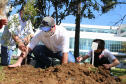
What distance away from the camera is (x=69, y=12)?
720 cm

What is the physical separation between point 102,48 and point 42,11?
4.91 metres

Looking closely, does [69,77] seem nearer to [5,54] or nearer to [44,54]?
[44,54]

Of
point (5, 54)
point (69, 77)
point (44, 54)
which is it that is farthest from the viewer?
point (5, 54)

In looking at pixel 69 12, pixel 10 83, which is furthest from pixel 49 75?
pixel 69 12

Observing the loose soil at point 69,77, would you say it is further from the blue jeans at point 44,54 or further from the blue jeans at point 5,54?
the blue jeans at point 5,54

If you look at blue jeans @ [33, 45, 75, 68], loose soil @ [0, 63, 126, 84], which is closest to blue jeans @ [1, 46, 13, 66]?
blue jeans @ [33, 45, 75, 68]

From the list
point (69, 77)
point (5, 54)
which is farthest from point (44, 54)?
point (69, 77)

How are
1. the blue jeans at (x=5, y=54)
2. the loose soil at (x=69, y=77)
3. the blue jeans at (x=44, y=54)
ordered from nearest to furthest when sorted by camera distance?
the loose soil at (x=69, y=77)
the blue jeans at (x=44, y=54)
the blue jeans at (x=5, y=54)

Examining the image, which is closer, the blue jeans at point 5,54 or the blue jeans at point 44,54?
the blue jeans at point 44,54

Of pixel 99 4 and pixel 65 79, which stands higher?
pixel 99 4

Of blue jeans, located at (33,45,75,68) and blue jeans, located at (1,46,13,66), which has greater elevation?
blue jeans, located at (33,45,75,68)

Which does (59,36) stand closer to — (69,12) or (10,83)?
(10,83)

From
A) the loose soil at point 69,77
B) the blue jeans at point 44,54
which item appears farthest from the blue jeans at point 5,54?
the loose soil at point 69,77

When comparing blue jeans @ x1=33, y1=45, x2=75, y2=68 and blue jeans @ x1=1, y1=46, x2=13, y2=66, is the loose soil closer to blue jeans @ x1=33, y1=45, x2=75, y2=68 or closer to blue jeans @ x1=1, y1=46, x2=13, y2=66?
blue jeans @ x1=33, y1=45, x2=75, y2=68
